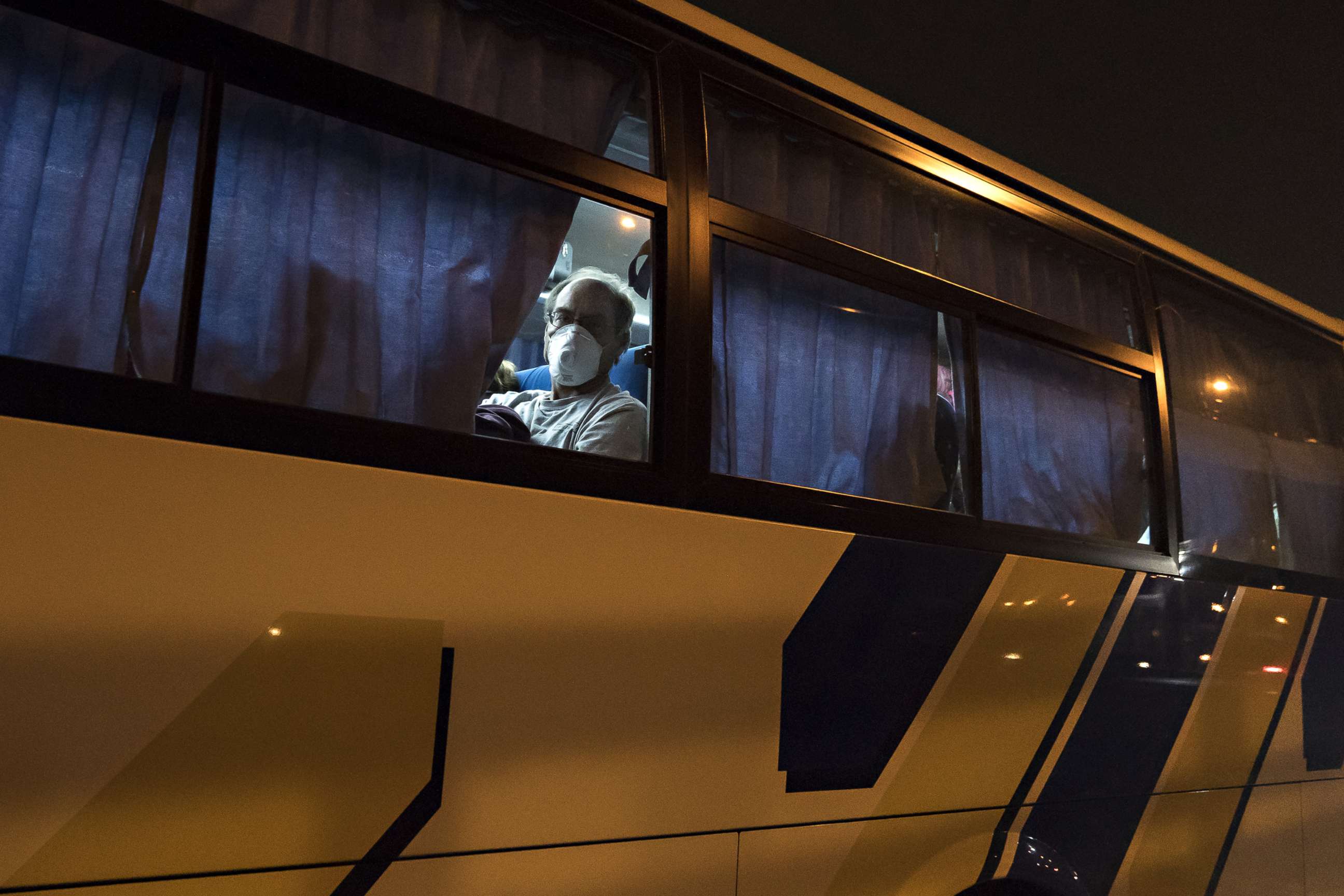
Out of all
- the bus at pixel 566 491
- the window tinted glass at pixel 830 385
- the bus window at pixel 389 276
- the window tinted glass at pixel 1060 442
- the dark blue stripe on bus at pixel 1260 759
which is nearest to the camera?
the bus at pixel 566 491

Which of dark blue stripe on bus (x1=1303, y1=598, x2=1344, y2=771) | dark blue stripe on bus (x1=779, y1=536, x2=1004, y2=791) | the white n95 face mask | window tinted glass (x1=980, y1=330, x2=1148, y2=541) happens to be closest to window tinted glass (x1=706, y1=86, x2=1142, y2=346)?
window tinted glass (x1=980, y1=330, x2=1148, y2=541)

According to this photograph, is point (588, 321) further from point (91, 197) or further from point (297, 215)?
point (91, 197)

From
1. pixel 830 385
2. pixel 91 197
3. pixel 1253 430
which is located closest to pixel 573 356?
pixel 830 385

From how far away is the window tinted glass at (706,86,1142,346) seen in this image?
2002 millimetres

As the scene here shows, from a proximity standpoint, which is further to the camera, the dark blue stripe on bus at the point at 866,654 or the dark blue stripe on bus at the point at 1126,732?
the dark blue stripe on bus at the point at 1126,732

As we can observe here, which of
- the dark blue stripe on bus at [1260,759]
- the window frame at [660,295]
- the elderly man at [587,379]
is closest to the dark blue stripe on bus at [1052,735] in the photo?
the window frame at [660,295]

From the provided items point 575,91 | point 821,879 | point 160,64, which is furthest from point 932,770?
point 160,64

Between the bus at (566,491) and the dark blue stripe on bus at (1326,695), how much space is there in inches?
14.2

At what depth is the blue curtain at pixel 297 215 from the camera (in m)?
1.25

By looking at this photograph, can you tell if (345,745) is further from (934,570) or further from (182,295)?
(934,570)

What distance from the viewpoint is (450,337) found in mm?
1545

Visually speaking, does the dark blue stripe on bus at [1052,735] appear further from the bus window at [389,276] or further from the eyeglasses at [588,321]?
the eyeglasses at [588,321]

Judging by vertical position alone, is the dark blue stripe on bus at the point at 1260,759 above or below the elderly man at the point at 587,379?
below

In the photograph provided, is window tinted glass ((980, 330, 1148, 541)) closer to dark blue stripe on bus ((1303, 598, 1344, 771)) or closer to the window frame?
the window frame
